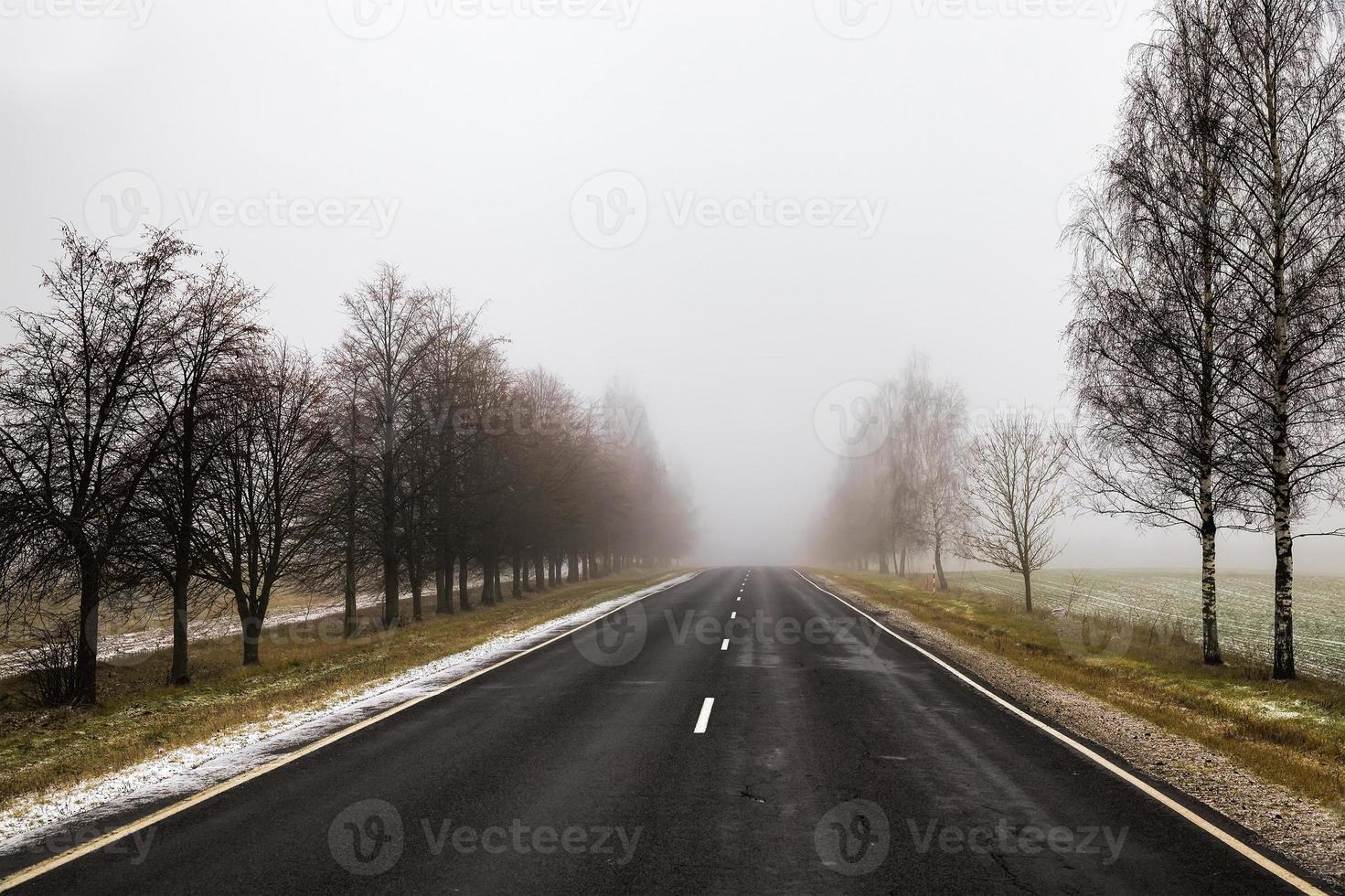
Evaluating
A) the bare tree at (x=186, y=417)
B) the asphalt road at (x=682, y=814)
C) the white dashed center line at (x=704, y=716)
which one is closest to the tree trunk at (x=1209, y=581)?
the asphalt road at (x=682, y=814)

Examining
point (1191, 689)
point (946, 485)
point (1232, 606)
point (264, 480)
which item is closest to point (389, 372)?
point (264, 480)

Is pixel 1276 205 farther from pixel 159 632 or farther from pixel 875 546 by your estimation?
pixel 875 546

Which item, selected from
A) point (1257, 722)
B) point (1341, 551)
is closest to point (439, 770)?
point (1257, 722)

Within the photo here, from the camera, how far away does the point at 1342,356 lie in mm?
12164

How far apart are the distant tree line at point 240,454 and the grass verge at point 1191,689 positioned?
60.9 ft

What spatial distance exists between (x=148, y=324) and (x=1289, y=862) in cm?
1979

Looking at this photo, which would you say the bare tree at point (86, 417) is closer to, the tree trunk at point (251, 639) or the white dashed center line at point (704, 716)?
the tree trunk at point (251, 639)

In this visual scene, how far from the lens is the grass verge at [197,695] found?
880 centimetres

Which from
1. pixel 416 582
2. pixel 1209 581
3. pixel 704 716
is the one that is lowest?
pixel 416 582

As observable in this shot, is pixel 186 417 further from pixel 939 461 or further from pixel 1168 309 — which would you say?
pixel 939 461

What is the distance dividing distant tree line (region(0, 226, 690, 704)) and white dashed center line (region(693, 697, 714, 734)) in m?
12.6

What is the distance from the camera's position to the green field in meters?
16.9

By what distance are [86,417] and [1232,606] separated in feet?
121

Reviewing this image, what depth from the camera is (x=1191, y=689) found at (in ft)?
39.6
